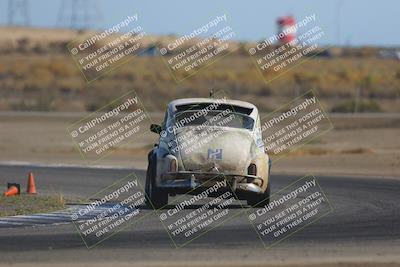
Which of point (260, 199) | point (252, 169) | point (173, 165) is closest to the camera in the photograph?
point (173, 165)

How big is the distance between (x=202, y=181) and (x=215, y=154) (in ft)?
1.54

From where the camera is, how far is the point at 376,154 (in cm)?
3353

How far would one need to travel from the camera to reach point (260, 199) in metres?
17.7

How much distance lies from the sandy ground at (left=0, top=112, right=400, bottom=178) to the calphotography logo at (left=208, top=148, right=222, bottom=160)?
440 inches

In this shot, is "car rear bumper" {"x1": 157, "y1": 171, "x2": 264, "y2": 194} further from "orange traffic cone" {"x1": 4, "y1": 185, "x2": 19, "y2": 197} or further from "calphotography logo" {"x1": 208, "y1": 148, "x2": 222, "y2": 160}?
"orange traffic cone" {"x1": 4, "y1": 185, "x2": 19, "y2": 197}

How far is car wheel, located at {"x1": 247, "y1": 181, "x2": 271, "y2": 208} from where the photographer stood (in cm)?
→ 1761

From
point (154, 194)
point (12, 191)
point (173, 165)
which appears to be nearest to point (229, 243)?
point (173, 165)

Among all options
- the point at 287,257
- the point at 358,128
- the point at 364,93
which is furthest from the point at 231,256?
the point at 364,93

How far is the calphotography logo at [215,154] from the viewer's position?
17125 mm

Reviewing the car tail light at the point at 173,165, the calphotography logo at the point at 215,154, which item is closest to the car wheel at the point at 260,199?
the calphotography logo at the point at 215,154

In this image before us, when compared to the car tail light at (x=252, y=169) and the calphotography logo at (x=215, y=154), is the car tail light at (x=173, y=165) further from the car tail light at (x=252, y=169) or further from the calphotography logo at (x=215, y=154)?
the car tail light at (x=252, y=169)

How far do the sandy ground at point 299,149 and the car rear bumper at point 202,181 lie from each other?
10900 mm

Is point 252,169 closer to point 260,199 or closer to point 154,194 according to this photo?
point 260,199

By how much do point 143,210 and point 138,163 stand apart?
48.1 feet
